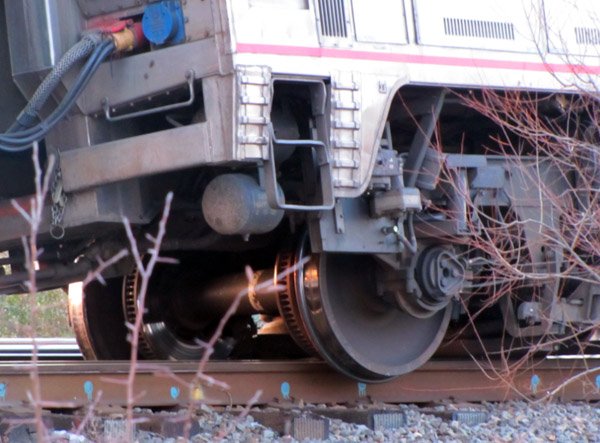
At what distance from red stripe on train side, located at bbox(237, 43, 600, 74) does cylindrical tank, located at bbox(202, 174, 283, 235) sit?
0.74m

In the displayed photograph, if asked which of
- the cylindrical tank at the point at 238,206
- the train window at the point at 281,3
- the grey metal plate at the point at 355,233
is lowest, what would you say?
the grey metal plate at the point at 355,233

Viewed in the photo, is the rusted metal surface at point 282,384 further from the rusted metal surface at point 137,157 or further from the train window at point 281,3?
the train window at point 281,3

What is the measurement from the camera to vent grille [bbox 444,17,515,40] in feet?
21.7

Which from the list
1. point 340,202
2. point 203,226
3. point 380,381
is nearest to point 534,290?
point 380,381

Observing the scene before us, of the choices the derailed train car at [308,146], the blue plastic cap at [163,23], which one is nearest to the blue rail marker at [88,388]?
the derailed train car at [308,146]

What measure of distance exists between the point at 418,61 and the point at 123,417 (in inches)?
98.6

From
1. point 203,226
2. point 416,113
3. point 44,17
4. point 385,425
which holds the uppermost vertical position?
point 44,17

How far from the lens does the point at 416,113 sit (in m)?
6.83

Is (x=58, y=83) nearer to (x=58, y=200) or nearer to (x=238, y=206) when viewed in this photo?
(x=58, y=200)

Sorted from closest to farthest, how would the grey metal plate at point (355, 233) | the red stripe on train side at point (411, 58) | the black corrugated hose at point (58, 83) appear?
the red stripe on train side at point (411, 58)
the black corrugated hose at point (58, 83)
the grey metal plate at point (355, 233)

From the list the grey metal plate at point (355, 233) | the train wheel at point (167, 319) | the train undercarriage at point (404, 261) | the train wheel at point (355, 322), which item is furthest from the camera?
the train wheel at point (167, 319)

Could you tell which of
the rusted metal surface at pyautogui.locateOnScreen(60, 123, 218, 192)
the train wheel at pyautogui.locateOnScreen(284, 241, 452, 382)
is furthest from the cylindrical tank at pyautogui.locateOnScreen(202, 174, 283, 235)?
the train wheel at pyautogui.locateOnScreen(284, 241, 452, 382)

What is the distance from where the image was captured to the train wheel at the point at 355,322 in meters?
6.87

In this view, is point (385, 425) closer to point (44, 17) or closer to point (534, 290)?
point (534, 290)
